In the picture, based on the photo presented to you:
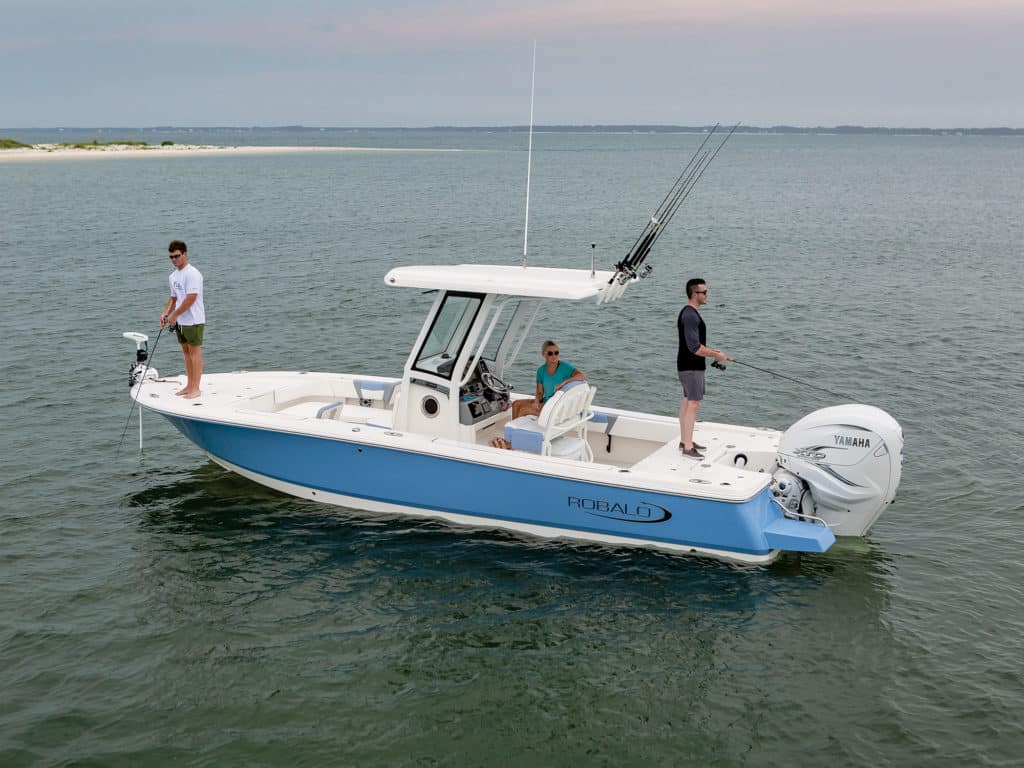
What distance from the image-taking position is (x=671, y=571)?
27.2 ft

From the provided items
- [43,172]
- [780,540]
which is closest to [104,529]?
[780,540]

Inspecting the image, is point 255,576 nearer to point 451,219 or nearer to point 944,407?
point 944,407

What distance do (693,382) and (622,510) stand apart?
4.92 ft

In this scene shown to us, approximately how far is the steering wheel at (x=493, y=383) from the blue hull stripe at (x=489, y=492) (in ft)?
3.65

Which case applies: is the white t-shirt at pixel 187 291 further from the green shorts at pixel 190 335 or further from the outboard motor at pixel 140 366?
the outboard motor at pixel 140 366

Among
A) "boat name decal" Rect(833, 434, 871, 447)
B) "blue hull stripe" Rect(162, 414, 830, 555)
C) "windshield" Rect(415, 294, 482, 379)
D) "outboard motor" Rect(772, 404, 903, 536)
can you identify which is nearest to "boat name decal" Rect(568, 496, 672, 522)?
"blue hull stripe" Rect(162, 414, 830, 555)

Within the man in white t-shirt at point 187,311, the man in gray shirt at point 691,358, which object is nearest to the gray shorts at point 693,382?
the man in gray shirt at point 691,358

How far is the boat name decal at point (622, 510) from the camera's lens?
8.22 metres

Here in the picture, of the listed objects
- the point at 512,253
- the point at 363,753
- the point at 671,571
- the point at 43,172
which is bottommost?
the point at 363,753

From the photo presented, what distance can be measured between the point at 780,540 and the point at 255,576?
4.57 m

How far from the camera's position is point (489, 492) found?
871cm

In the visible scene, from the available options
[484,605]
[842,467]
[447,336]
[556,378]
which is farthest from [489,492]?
[842,467]

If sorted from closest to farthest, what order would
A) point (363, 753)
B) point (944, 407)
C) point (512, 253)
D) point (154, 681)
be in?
point (363, 753)
point (154, 681)
point (944, 407)
point (512, 253)

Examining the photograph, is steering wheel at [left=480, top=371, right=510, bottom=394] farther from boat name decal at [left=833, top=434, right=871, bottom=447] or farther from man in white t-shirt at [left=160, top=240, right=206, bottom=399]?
boat name decal at [left=833, top=434, right=871, bottom=447]
